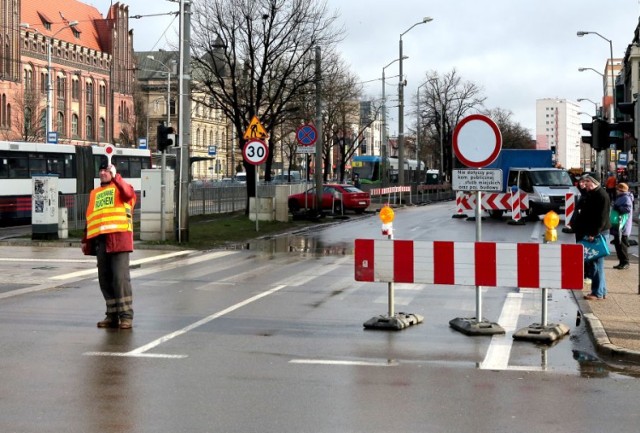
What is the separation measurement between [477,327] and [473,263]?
71cm

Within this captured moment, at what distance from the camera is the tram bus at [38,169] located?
33969mm

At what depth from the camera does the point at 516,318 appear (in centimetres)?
1204

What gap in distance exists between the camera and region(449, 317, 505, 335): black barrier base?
34.9ft

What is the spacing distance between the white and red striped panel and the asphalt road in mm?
634

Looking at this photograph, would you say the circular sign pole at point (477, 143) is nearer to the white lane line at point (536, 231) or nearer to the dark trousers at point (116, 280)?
the dark trousers at point (116, 280)

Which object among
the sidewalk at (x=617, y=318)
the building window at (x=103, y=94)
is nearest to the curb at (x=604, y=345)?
the sidewalk at (x=617, y=318)

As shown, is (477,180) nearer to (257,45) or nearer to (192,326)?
(192,326)

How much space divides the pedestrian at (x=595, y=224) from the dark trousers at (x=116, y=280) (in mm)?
6333

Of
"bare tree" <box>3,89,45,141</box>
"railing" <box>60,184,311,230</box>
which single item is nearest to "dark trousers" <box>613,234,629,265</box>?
"railing" <box>60,184,311,230</box>

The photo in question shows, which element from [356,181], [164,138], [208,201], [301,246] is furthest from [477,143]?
[356,181]

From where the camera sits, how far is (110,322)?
11117 mm

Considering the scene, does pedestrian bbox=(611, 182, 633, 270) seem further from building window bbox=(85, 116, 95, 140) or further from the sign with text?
building window bbox=(85, 116, 95, 140)

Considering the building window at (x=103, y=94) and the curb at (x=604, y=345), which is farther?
the building window at (x=103, y=94)

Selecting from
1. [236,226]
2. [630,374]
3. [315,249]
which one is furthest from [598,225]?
[236,226]
